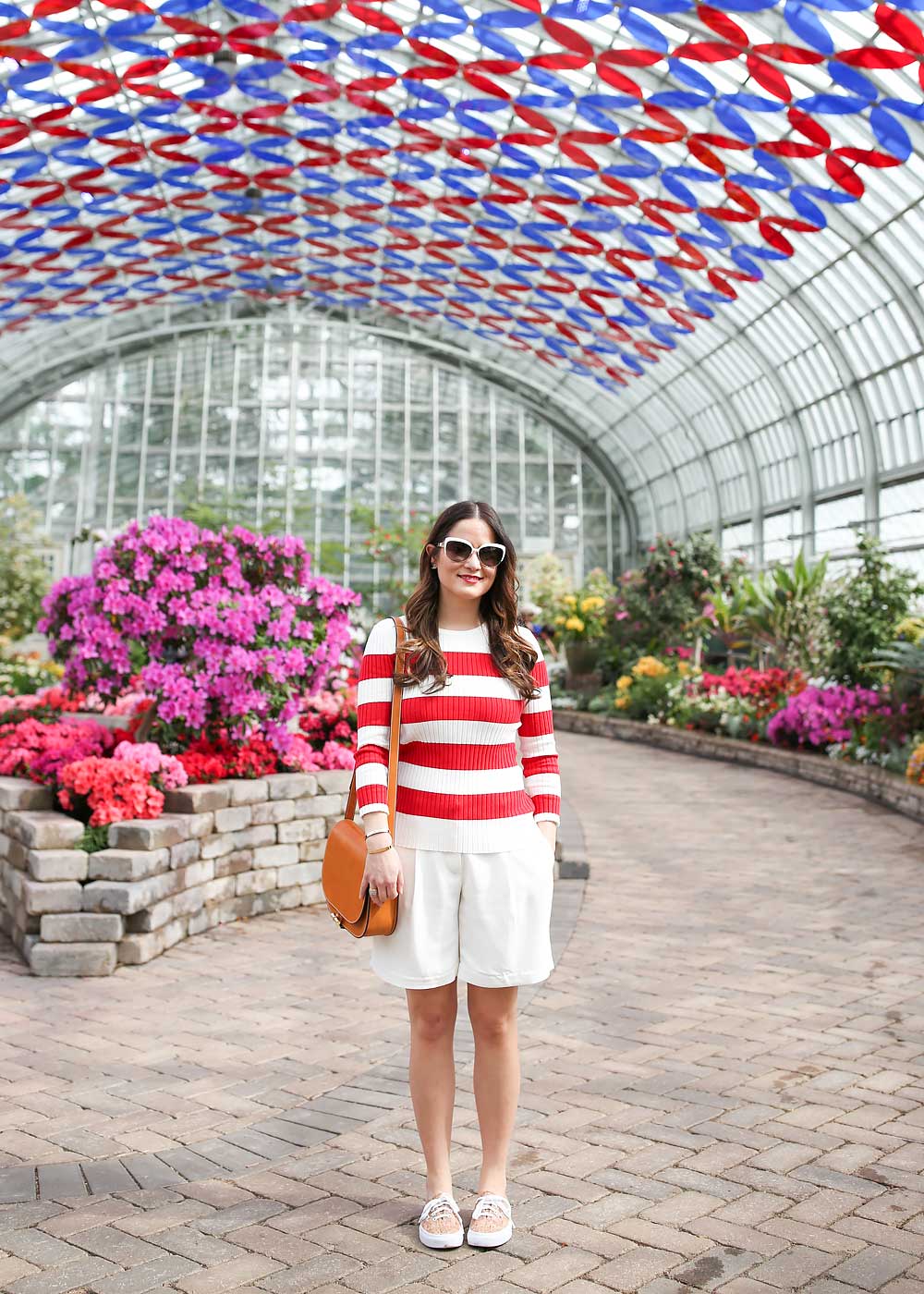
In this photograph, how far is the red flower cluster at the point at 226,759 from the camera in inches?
255

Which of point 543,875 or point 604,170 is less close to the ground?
point 604,170

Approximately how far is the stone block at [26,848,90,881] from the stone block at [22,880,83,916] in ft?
0.11

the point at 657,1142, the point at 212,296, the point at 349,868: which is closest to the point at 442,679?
the point at 349,868

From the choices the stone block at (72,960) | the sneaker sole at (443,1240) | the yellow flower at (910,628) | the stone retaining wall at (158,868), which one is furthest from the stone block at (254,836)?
the yellow flower at (910,628)

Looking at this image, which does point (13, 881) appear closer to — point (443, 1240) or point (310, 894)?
point (310, 894)

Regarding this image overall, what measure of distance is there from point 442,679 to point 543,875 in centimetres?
52

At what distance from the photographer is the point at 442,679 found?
2.82 metres

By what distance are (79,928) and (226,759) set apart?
1565mm

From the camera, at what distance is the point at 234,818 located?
248 inches

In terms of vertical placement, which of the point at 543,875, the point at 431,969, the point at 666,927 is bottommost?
the point at 666,927

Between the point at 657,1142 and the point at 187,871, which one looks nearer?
the point at 657,1142

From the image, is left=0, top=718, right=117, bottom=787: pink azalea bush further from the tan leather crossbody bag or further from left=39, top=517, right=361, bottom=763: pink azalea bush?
the tan leather crossbody bag

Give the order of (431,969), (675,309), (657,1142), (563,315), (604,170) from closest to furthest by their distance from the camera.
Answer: (431,969) < (657,1142) < (604,170) < (675,309) < (563,315)

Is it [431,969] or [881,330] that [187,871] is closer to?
[431,969]
